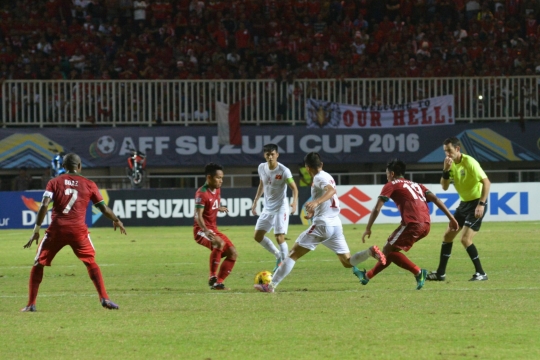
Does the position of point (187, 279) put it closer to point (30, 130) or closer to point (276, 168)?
point (276, 168)

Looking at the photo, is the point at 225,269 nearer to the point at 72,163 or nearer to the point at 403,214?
the point at 403,214

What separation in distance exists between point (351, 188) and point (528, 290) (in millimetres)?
17071

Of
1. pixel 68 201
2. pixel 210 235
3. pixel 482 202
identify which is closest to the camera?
pixel 68 201

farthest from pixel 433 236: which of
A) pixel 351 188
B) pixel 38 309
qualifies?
pixel 38 309

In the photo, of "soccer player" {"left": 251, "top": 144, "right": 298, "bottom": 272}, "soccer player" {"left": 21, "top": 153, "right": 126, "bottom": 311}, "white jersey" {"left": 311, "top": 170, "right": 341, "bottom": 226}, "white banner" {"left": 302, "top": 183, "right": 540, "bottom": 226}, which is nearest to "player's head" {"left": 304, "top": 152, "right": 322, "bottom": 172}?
"white jersey" {"left": 311, "top": 170, "right": 341, "bottom": 226}

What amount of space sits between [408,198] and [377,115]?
20.9 metres

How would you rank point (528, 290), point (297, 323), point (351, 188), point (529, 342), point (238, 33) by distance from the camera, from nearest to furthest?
point (529, 342), point (297, 323), point (528, 290), point (351, 188), point (238, 33)

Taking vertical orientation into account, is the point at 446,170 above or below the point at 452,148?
below

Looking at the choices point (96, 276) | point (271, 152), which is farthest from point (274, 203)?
point (96, 276)

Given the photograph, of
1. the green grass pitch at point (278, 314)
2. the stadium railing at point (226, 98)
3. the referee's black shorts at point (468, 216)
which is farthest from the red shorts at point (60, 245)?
the stadium railing at point (226, 98)

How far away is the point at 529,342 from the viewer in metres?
7.92

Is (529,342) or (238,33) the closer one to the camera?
(529,342)

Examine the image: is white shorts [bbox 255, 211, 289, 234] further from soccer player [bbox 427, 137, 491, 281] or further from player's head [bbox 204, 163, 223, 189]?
soccer player [bbox 427, 137, 491, 281]

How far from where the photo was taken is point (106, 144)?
1268 inches
